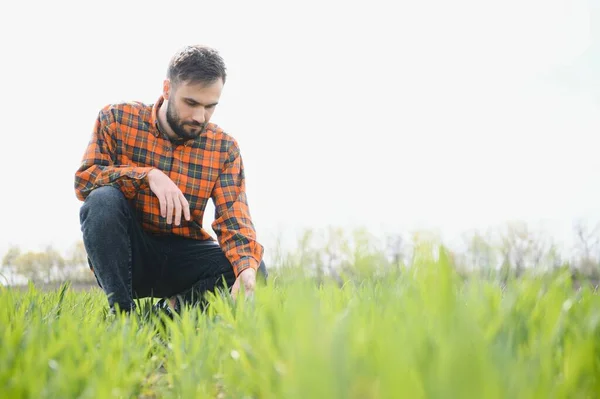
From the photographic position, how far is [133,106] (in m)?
3.06

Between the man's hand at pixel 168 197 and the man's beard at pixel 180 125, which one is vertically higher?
the man's beard at pixel 180 125

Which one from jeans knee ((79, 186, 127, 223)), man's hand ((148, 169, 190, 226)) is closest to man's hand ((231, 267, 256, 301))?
man's hand ((148, 169, 190, 226))

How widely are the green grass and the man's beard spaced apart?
1.42 m

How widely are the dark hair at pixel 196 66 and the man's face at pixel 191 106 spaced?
3 centimetres

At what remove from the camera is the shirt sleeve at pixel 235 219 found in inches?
110

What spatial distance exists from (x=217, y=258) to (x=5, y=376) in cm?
201

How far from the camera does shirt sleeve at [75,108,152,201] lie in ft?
8.86

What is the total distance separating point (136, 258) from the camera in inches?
111

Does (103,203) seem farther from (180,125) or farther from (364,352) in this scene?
(364,352)

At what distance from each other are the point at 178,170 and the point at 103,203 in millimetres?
570

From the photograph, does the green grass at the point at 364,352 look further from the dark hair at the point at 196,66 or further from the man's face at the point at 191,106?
the dark hair at the point at 196,66

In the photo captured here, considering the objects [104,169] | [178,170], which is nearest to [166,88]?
[178,170]

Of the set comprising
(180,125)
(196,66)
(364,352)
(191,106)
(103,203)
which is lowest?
(364,352)

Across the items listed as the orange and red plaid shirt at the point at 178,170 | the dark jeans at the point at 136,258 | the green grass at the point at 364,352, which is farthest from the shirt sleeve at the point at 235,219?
the green grass at the point at 364,352
